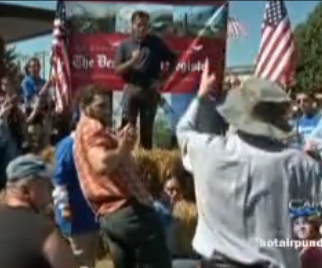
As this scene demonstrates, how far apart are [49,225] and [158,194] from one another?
14.5 ft

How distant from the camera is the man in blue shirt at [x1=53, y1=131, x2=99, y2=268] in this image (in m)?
7.96

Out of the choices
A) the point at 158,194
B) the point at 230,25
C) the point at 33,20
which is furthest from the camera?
the point at 33,20

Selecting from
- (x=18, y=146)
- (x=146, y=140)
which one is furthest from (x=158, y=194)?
(x=146, y=140)

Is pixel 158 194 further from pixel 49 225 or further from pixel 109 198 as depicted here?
pixel 49 225

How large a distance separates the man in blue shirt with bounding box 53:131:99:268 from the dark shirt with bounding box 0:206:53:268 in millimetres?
2690

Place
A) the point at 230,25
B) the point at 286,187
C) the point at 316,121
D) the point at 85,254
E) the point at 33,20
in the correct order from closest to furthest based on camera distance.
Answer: the point at 286,187 → the point at 85,254 → the point at 316,121 → the point at 230,25 → the point at 33,20

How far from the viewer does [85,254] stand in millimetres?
8141

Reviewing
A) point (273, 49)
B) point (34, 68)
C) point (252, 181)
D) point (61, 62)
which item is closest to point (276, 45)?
point (273, 49)

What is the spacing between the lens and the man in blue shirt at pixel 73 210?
796cm

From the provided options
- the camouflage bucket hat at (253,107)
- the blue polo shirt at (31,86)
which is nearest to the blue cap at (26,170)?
the camouflage bucket hat at (253,107)

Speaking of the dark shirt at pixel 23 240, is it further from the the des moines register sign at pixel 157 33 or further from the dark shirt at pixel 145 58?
the the des moines register sign at pixel 157 33

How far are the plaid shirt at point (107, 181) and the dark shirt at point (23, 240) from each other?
1.84 meters

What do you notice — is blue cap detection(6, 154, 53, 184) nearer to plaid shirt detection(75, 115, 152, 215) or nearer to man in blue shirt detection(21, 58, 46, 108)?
plaid shirt detection(75, 115, 152, 215)

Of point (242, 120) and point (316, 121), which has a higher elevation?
point (242, 120)
